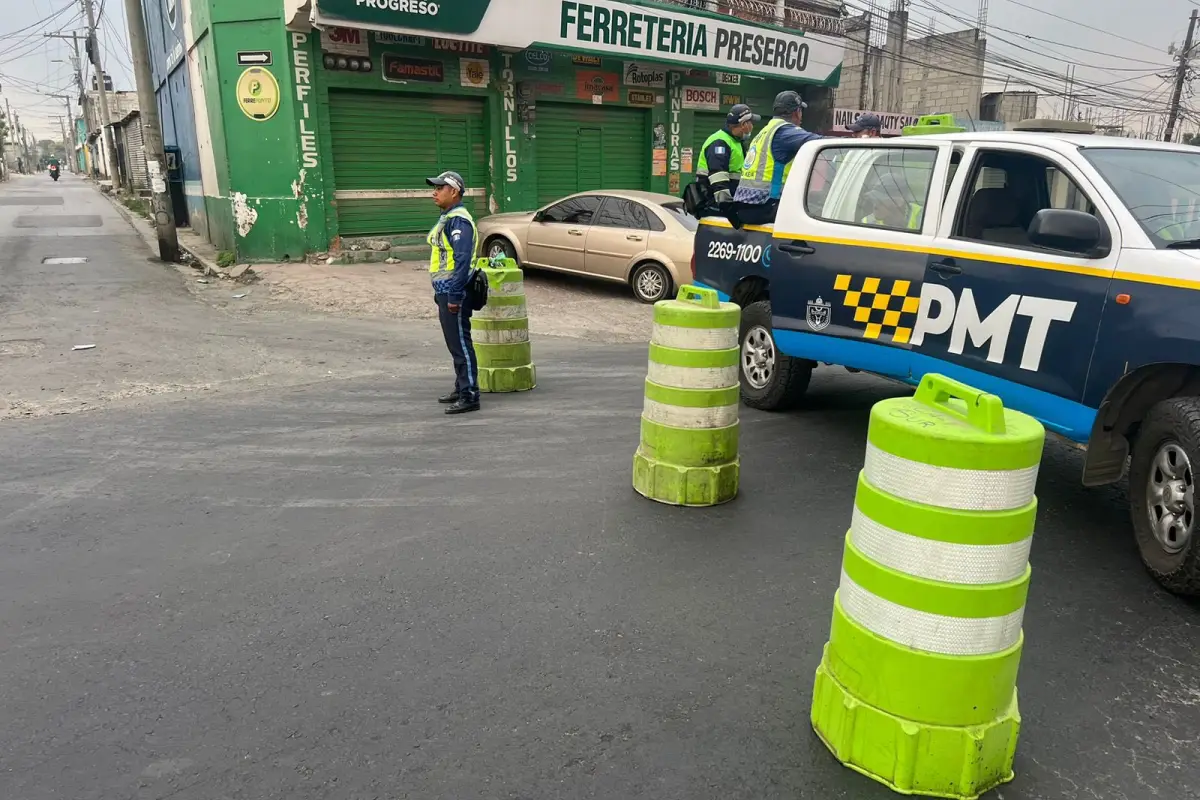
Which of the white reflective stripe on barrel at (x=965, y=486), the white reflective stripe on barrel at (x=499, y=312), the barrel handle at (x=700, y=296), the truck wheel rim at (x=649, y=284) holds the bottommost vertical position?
the truck wheel rim at (x=649, y=284)

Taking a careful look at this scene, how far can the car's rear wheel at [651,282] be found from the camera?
11781 mm

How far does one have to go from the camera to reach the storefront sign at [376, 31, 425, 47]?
1466cm

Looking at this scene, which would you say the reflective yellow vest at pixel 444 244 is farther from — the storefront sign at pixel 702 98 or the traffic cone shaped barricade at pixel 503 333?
the storefront sign at pixel 702 98

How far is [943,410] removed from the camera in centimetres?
249

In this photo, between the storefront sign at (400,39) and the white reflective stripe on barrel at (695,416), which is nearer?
the white reflective stripe on barrel at (695,416)

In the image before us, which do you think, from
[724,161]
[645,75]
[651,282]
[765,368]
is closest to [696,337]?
[765,368]

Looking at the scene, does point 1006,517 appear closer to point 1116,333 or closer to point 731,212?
point 1116,333

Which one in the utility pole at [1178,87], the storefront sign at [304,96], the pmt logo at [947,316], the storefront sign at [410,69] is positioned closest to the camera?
the pmt logo at [947,316]

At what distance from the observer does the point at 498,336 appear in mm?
7156

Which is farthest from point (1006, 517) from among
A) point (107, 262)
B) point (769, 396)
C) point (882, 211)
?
point (107, 262)

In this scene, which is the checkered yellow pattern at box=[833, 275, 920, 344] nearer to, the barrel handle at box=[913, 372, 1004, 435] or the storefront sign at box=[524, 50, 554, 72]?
the barrel handle at box=[913, 372, 1004, 435]

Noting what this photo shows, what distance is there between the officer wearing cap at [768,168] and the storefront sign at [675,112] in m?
12.6

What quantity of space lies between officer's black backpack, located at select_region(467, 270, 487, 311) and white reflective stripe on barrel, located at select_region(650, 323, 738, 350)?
248 centimetres

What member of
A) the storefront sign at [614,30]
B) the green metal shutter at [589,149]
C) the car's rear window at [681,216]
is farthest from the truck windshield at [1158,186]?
the green metal shutter at [589,149]
